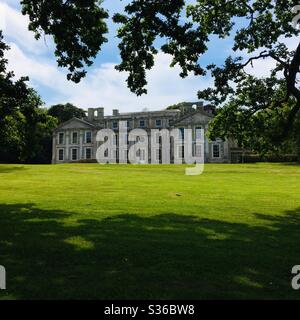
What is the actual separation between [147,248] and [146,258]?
2.87ft

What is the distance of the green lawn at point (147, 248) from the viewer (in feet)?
23.3

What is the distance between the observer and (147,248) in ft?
32.2

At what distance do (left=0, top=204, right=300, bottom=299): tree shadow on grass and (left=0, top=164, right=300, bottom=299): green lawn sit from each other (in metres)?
0.02

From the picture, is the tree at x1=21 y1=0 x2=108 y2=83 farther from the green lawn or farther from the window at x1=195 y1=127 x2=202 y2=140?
the window at x1=195 y1=127 x2=202 y2=140

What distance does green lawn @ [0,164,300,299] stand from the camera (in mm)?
7105

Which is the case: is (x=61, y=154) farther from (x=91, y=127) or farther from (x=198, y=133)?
(x=198, y=133)

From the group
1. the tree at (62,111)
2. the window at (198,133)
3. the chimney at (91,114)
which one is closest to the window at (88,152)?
the chimney at (91,114)

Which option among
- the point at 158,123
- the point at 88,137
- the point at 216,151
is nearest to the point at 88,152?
the point at 88,137

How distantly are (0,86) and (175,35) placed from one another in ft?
23.5

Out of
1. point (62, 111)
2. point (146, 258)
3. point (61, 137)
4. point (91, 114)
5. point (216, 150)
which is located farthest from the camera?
point (62, 111)

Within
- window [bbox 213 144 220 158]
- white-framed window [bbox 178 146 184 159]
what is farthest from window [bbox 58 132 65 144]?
window [bbox 213 144 220 158]

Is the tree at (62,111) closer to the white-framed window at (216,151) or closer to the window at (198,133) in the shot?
the window at (198,133)

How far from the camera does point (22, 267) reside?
8.23 meters
